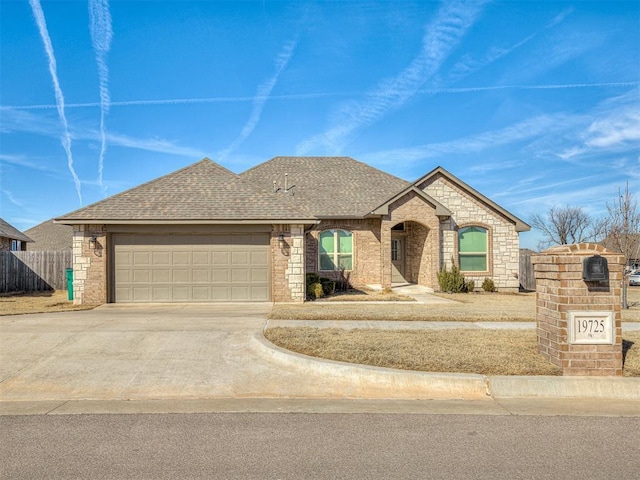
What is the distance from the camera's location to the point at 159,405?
595 cm

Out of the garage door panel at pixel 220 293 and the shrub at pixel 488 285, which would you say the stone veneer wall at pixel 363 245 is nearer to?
the shrub at pixel 488 285

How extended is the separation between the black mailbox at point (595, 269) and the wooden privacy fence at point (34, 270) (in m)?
22.4

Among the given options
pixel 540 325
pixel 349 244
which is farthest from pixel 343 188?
pixel 540 325

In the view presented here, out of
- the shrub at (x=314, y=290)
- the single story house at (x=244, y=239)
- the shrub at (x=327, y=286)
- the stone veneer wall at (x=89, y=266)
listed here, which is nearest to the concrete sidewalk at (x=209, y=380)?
the stone veneer wall at (x=89, y=266)

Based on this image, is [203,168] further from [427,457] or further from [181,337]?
[427,457]

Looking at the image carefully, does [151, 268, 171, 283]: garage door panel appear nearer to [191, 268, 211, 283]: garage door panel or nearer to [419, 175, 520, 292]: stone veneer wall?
[191, 268, 211, 283]: garage door panel

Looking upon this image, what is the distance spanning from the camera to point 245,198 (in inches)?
637

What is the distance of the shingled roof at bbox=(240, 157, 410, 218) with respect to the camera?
Answer: 2130 centimetres

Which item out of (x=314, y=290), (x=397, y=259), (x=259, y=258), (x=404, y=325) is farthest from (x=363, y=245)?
(x=404, y=325)

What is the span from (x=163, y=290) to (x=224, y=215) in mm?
3199

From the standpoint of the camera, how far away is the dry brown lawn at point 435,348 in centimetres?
687

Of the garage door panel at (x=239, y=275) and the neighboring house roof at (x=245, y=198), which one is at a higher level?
the neighboring house roof at (x=245, y=198)

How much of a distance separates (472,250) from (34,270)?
20622 millimetres

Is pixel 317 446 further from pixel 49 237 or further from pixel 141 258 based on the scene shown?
pixel 49 237
